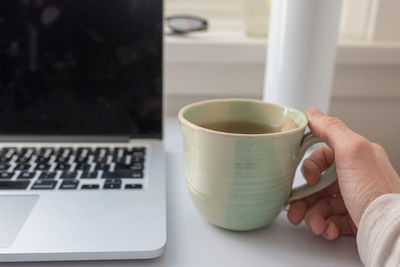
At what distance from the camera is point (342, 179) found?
317 mm

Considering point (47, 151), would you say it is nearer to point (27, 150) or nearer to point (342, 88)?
point (27, 150)

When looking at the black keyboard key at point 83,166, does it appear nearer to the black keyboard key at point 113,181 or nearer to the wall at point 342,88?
the black keyboard key at point 113,181

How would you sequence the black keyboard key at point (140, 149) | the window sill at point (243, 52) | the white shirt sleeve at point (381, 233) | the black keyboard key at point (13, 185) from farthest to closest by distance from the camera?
the window sill at point (243, 52)
the black keyboard key at point (140, 149)
the black keyboard key at point (13, 185)
the white shirt sleeve at point (381, 233)

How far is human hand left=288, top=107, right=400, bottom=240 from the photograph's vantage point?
11.9 inches

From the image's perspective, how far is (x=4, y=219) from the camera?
0.33 m

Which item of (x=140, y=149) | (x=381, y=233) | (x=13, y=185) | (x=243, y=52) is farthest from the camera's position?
(x=243, y=52)

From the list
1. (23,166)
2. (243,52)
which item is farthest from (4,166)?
(243,52)

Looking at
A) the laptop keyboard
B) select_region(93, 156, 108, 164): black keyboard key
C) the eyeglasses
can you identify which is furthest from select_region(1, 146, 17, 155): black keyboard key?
the eyeglasses

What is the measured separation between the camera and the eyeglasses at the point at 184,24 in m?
0.71

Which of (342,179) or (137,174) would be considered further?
(137,174)

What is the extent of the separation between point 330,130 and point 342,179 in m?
0.04

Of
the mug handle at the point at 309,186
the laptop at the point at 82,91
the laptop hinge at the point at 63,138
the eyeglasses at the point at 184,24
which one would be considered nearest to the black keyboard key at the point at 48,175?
the laptop at the point at 82,91

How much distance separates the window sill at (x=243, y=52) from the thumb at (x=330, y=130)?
Answer: 0.33 meters

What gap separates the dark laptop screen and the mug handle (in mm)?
234
